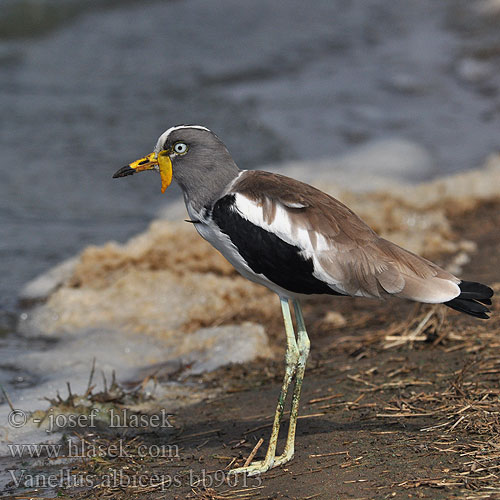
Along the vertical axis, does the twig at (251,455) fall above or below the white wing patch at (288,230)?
below

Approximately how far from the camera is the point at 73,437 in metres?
4.08

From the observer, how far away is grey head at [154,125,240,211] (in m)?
3.69

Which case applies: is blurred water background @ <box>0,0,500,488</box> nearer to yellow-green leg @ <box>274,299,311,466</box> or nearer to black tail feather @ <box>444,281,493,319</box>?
yellow-green leg @ <box>274,299,311,466</box>

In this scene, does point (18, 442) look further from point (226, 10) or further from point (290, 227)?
point (226, 10)

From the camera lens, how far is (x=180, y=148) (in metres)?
3.76

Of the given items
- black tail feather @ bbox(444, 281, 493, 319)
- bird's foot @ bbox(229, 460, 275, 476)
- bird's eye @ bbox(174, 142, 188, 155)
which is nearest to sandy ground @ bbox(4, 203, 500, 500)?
bird's foot @ bbox(229, 460, 275, 476)

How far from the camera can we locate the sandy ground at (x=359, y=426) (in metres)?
3.13

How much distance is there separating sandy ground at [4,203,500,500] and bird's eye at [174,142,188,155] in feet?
4.65

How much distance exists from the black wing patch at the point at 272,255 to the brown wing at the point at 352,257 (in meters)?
0.05

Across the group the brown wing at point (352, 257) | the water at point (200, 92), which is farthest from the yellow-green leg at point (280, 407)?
the water at point (200, 92)

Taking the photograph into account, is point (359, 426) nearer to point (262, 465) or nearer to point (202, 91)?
point (262, 465)

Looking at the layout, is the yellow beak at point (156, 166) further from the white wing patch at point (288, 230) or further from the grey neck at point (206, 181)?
the white wing patch at point (288, 230)

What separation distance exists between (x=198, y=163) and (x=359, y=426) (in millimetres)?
1451

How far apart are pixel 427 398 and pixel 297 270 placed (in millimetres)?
970
